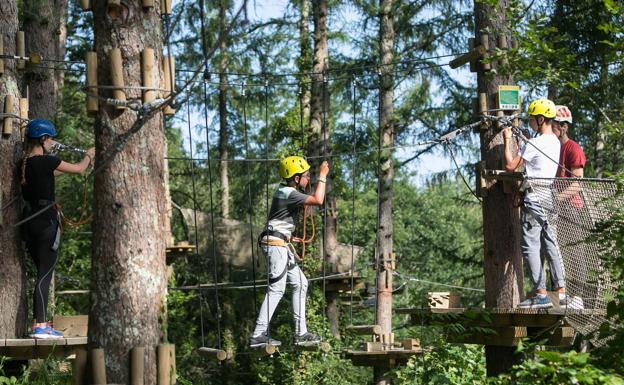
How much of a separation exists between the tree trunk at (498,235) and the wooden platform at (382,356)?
2436 millimetres

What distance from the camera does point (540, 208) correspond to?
7.27 metres

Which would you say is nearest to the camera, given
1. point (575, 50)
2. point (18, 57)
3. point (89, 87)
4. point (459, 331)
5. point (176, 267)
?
point (89, 87)

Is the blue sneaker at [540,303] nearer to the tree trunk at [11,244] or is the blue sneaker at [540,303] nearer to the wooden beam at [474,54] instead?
the wooden beam at [474,54]

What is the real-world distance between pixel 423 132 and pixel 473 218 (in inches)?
1074

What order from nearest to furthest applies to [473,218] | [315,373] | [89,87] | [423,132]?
[89,87], [315,373], [423,132], [473,218]

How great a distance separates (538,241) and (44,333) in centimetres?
342

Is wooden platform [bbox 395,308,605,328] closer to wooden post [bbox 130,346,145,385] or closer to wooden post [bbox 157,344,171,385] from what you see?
wooden post [bbox 157,344,171,385]

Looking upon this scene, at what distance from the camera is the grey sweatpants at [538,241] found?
23.6ft

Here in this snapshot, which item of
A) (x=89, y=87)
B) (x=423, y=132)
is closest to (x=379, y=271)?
(x=423, y=132)

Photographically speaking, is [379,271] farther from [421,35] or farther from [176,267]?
[176,267]

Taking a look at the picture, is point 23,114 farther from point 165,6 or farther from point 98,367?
point 98,367

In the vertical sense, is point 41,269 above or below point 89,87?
below

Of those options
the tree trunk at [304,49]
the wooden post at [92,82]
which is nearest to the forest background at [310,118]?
the tree trunk at [304,49]

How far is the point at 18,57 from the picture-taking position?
8219 mm
